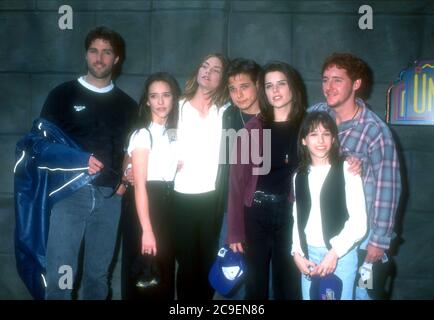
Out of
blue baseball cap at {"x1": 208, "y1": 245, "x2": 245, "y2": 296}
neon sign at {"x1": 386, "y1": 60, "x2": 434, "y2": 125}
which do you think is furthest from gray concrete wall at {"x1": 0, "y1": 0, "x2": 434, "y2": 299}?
blue baseball cap at {"x1": 208, "y1": 245, "x2": 245, "y2": 296}

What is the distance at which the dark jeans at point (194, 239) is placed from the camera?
223cm

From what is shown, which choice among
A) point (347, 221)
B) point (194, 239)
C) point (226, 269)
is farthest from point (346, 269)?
point (194, 239)

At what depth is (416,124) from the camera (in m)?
2.59

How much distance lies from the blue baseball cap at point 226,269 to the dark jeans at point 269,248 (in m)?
0.10

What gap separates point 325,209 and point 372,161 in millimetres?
384

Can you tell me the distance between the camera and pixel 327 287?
6.39 ft

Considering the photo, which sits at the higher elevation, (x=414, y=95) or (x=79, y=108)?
(x=414, y=95)

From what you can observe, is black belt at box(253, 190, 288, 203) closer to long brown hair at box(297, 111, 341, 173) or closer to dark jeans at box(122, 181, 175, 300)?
long brown hair at box(297, 111, 341, 173)

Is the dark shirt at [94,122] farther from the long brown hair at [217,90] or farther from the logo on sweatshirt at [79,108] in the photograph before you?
the long brown hair at [217,90]

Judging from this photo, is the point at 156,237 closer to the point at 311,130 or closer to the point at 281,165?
the point at 281,165

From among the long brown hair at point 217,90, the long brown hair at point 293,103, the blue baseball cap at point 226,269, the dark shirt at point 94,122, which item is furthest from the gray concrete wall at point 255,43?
the blue baseball cap at point 226,269

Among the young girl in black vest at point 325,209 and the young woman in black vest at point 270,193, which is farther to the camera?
the young woman in black vest at point 270,193

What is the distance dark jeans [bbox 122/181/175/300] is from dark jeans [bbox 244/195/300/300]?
1.40 feet
